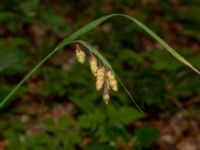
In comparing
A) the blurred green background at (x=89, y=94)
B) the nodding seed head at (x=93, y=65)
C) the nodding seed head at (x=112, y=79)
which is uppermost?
the nodding seed head at (x=93, y=65)

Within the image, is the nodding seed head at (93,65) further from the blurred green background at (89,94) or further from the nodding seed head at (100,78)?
the blurred green background at (89,94)

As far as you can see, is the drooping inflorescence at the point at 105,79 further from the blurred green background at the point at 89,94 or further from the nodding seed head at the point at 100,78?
the blurred green background at the point at 89,94

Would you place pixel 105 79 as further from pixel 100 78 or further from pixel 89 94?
pixel 89 94

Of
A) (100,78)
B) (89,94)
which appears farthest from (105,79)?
(89,94)

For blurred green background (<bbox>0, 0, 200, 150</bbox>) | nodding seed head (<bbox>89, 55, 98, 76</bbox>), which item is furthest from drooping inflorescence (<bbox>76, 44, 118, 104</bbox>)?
blurred green background (<bbox>0, 0, 200, 150</bbox>)

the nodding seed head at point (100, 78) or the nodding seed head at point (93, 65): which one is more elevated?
the nodding seed head at point (93, 65)

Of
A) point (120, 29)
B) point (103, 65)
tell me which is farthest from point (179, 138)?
point (103, 65)

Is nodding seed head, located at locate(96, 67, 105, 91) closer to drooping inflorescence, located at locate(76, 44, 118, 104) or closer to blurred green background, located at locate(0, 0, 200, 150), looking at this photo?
drooping inflorescence, located at locate(76, 44, 118, 104)

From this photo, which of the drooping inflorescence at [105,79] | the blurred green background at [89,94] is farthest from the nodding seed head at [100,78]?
the blurred green background at [89,94]

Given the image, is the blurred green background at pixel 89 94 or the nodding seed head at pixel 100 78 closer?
the nodding seed head at pixel 100 78
